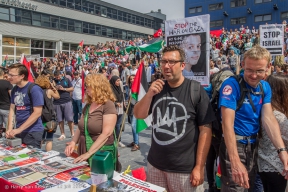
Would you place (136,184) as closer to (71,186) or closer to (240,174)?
(71,186)

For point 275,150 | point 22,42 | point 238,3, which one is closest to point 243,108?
point 275,150

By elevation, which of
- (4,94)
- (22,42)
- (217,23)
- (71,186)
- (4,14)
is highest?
(217,23)

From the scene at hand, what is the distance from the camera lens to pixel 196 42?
4.57 m

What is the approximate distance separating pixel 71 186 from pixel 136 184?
0.55 metres

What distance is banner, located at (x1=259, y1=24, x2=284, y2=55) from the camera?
675cm

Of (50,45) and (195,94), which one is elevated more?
(50,45)

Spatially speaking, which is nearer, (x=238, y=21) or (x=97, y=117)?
(x=97, y=117)

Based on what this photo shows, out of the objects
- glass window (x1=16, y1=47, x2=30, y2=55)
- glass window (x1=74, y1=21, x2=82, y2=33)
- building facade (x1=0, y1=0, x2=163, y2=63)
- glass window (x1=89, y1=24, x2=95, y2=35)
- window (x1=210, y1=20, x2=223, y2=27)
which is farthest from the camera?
window (x1=210, y1=20, x2=223, y2=27)

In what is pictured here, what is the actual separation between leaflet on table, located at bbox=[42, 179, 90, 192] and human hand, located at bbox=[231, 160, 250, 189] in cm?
120

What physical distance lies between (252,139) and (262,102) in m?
0.34

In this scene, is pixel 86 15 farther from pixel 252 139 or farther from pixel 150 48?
pixel 252 139

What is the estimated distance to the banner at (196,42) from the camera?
4457 millimetres

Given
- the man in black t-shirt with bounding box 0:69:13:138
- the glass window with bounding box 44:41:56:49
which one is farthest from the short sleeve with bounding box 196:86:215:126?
the glass window with bounding box 44:41:56:49

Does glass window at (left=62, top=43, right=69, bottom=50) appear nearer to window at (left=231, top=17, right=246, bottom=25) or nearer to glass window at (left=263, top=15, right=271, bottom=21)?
window at (left=231, top=17, right=246, bottom=25)
